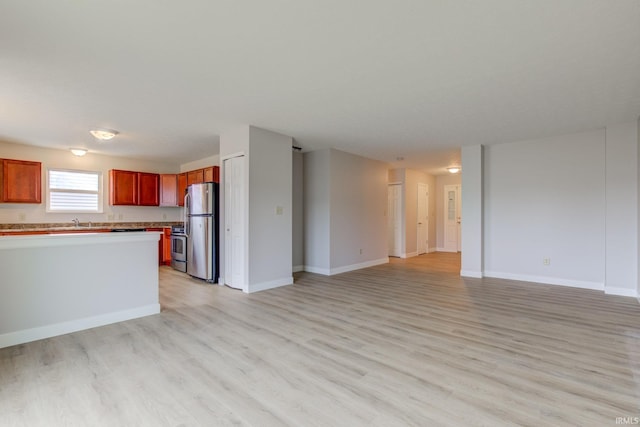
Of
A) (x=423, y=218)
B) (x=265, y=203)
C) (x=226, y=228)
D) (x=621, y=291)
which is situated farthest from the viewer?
(x=423, y=218)

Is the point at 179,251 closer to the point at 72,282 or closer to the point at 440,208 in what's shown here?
the point at 72,282

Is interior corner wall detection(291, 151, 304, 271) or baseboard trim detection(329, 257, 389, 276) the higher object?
interior corner wall detection(291, 151, 304, 271)

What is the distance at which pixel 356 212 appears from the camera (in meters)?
6.61

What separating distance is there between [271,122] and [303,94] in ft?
3.75

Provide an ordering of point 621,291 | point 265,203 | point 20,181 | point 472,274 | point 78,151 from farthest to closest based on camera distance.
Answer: point 78,151 → point 472,274 → point 20,181 → point 265,203 → point 621,291

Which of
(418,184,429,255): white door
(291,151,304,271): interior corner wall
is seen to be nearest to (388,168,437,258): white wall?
(418,184,429,255): white door

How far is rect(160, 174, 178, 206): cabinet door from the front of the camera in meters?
7.30

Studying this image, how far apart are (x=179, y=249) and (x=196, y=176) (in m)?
1.55

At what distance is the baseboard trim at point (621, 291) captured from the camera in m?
4.40

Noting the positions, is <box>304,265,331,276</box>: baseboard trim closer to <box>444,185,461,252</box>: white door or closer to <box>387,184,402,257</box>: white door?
<box>387,184,402,257</box>: white door

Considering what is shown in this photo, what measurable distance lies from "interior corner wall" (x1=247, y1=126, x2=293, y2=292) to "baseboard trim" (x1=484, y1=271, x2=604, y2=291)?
3.88m

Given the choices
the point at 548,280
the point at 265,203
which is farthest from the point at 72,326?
A: the point at 548,280

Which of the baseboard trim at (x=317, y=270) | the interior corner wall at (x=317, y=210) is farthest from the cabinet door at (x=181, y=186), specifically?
the baseboard trim at (x=317, y=270)

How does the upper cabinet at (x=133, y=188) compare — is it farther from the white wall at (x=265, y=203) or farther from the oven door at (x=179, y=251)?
the white wall at (x=265, y=203)
